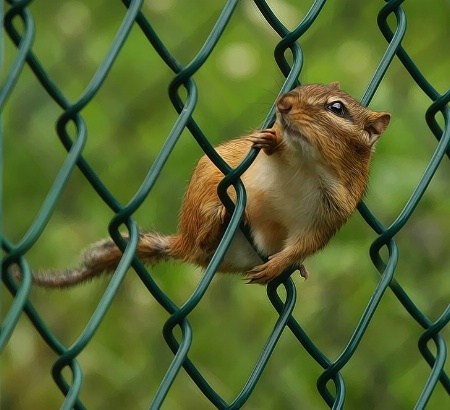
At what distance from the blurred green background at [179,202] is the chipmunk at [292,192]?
52 cm

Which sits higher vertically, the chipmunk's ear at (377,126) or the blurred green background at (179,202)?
the chipmunk's ear at (377,126)

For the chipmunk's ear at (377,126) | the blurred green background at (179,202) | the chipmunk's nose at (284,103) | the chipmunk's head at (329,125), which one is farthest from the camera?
the blurred green background at (179,202)

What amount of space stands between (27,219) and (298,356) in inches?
26.8

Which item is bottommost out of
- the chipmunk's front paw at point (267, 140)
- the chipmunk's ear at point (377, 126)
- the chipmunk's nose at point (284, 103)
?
the chipmunk's ear at point (377, 126)

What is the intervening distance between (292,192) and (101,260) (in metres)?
0.35

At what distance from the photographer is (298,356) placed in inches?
111

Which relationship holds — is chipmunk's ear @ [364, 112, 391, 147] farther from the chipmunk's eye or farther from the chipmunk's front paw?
the chipmunk's front paw

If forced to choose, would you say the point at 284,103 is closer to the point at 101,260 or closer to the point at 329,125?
the point at 329,125

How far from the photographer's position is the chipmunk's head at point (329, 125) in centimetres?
182

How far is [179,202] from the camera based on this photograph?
2.66 metres

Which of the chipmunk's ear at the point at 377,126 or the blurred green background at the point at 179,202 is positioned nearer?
the chipmunk's ear at the point at 377,126

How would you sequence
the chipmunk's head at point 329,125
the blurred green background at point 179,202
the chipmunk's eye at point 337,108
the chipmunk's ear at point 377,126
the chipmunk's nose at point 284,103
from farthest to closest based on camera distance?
the blurred green background at point 179,202 → the chipmunk's ear at point 377,126 → the chipmunk's eye at point 337,108 → the chipmunk's head at point 329,125 → the chipmunk's nose at point 284,103

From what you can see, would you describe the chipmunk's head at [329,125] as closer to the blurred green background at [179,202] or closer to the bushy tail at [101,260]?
the bushy tail at [101,260]

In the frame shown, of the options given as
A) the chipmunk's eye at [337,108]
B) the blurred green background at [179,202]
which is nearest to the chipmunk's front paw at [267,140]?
the chipmunk's eye at [337,108]
